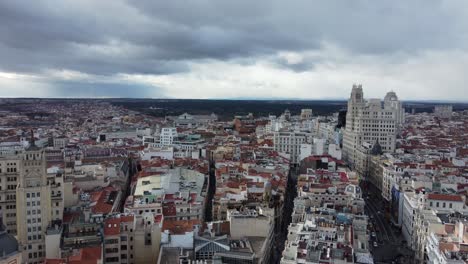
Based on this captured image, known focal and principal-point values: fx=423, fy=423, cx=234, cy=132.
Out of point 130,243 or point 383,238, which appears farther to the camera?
point 383,238

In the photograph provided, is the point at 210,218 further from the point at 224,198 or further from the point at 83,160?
the point at 83,160

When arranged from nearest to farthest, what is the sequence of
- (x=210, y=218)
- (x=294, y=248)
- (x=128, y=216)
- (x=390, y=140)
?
(x=294, y=248) < (x=128, y=216) < (x=210, y=218) < (x=390, y=140)

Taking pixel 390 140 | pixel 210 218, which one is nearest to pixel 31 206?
pixel 210 218

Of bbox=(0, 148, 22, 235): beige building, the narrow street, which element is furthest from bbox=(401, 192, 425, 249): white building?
bbox=(0, 148, 22, 235): beige building

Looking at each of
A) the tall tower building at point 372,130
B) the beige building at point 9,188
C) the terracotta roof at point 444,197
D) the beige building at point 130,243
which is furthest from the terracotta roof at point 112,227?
the tall tower building at point 372,130

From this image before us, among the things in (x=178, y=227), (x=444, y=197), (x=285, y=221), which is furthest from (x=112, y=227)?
(x=444, y=197)

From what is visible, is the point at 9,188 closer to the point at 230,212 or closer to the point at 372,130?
the point at 230,212

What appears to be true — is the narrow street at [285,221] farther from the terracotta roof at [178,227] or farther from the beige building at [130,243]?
the beige building at [130,243]

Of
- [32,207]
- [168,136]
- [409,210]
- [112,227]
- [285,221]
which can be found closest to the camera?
[112,227]

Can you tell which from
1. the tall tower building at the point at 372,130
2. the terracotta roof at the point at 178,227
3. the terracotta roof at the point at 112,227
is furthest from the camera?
the tall tower building at the point at 372,130
